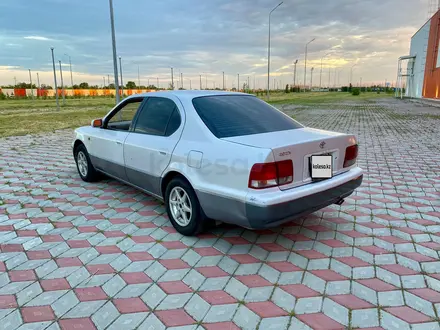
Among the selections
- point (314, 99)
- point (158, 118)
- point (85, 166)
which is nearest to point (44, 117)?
point (85, 166)

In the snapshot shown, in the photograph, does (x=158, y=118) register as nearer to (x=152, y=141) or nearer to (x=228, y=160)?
(x=152, y=141)

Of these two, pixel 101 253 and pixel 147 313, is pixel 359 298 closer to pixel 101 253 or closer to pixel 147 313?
pixel 147 313

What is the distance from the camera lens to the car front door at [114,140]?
4.36 m

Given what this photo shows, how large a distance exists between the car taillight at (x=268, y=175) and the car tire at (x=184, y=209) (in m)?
0.75

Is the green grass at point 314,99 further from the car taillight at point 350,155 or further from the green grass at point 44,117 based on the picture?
the car taillight at point 350,155

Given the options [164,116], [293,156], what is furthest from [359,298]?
[164,116]

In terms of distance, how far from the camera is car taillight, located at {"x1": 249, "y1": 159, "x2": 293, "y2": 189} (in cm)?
267

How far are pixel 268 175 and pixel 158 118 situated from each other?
1724 mm

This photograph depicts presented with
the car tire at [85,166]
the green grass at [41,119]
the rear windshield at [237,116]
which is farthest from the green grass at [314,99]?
the rear windshield at [237,116]

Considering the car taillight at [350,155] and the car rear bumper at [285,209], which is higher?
the car taillight at [350,155]

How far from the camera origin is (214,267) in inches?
113

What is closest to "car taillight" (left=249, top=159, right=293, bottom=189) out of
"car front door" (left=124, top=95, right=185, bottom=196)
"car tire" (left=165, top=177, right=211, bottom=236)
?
"car tire" (left=165, top=177, right=211, bottom=236)

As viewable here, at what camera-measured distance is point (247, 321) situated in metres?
2.21

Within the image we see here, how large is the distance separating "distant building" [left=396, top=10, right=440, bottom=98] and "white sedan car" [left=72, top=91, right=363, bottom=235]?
3820 centimetres
